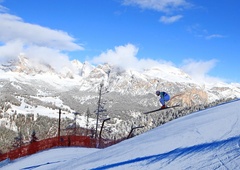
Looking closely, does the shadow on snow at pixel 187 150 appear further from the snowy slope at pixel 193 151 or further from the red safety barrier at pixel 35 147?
the red safety barrier at pixel 35 147

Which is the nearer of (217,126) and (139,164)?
(139,164)

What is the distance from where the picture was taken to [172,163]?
6422mm

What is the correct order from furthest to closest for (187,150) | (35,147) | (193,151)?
(35,147) < (187,150) < (193,151)

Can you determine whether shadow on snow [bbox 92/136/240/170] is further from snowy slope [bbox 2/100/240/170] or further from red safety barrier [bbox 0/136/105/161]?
red safety barrier [bbox 0/136/105/161]

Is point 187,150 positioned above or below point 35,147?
above

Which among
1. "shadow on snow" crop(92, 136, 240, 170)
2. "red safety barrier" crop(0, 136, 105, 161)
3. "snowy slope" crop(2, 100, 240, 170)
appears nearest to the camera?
"snowy slope" crop(2, 100, 240, 170)

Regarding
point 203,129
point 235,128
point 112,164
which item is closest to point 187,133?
point 203,129

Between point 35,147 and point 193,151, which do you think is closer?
point 193,151

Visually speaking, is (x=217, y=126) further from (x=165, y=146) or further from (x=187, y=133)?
(x=165, y=146)

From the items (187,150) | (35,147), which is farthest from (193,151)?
(35,147)

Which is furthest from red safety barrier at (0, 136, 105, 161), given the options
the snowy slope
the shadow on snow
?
the shadow on snow

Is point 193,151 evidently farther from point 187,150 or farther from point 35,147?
point 35,147

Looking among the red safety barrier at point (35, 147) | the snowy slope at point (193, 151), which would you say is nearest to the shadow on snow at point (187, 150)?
the snowy slope at point (193, 151)

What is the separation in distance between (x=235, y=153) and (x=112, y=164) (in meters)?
3.23
